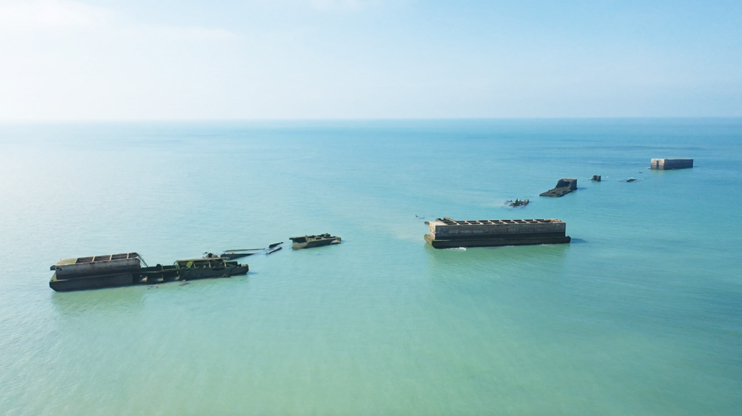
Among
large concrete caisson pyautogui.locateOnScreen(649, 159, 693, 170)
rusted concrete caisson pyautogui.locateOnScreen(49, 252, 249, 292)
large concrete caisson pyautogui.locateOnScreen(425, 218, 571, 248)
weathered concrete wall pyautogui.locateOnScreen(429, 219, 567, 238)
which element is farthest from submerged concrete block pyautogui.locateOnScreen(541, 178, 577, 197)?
rusted concrete caisson pyautogui.locateOnScreen(49, 252, 249, 292)

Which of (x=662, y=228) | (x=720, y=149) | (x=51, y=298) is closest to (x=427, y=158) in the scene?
(x=662, y=228)

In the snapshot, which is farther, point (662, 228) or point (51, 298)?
point (662, 228)

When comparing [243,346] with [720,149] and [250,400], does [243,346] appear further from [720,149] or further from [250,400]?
[720,149]

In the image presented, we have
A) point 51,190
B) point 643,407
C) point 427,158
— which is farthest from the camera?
point 427,158

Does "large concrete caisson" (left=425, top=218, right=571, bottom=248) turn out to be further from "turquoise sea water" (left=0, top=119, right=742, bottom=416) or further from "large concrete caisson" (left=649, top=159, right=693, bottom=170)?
"large concrete caisson" (left=649, top=159, right=693, bottom=170)

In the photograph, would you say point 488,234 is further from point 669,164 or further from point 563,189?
point 669,164

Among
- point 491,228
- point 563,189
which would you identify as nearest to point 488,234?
point 491,228
